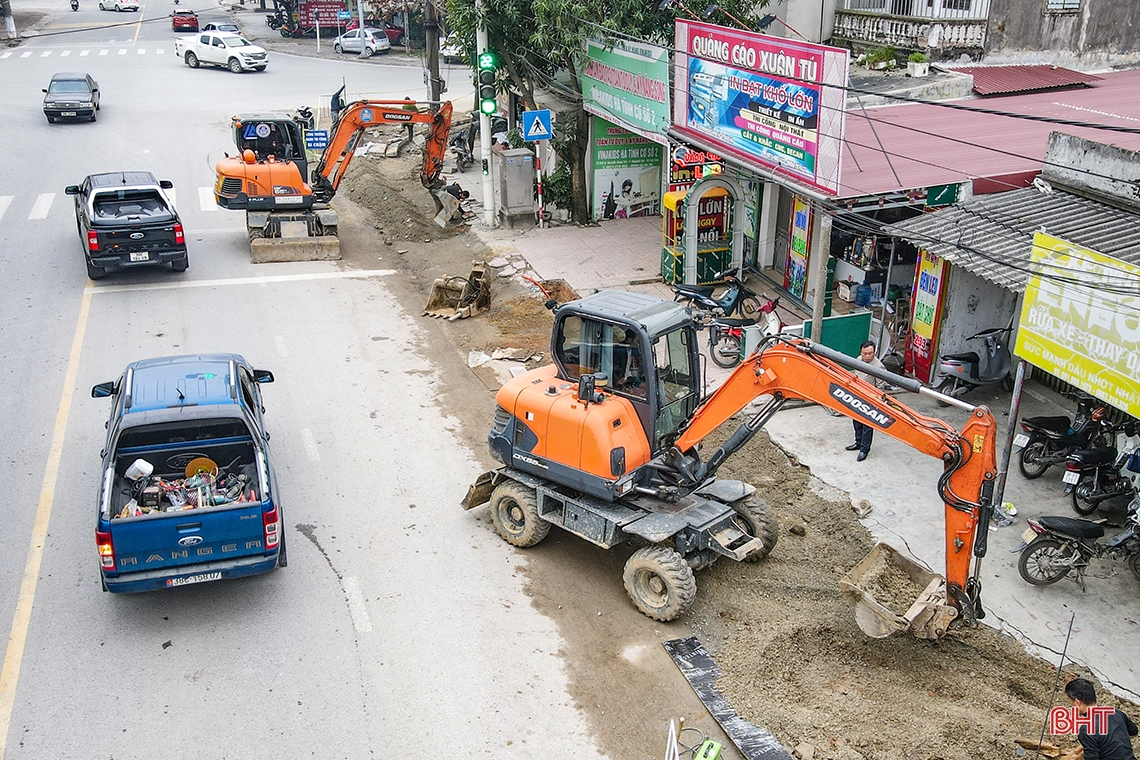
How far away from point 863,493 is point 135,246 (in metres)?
15.0

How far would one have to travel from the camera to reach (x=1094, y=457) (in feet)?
39.0

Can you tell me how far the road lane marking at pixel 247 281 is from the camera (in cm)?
2023

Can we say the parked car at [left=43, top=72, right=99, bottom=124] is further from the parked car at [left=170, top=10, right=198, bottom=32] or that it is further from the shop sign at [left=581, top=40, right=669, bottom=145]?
the parked car at [left=170, top=10, right=198, bottom=32]

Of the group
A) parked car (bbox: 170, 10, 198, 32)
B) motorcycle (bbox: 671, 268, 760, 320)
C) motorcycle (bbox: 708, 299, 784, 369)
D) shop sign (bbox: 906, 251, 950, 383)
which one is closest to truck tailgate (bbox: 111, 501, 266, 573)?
motorcycle (bbox: 708, 299, 784, 369)

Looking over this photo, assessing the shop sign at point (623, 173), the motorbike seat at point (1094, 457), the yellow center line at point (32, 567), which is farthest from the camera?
the shop sign at point (623, 173)

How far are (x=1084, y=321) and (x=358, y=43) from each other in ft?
156

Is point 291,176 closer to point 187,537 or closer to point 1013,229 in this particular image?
point 187,537

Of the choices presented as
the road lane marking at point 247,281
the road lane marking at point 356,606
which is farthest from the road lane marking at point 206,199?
the road lane marking at point 356,606

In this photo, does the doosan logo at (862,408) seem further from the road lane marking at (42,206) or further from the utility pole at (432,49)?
the road lane marking at (42,206)

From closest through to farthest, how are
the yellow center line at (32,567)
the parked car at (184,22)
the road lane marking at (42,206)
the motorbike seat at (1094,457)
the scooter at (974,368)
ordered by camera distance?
the yellow center line at (32,567), the motorbike seat at (1094,457), the scooter at (974,368), the road lane marking at (42,206), the parked car at (184,22)

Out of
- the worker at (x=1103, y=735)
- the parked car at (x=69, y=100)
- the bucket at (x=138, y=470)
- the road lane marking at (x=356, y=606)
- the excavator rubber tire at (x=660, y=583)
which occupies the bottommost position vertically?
the road lane marking at (x=356, y=606)

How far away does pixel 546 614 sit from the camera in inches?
415

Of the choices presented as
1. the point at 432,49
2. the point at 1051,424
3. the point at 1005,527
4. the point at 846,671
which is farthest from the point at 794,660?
the point at 432,49

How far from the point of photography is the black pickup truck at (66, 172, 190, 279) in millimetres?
19578
